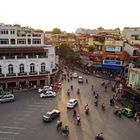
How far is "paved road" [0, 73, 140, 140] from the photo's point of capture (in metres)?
24.7

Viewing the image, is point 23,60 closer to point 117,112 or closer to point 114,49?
point 117,112

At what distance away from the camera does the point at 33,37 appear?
→ 47000 millimetres

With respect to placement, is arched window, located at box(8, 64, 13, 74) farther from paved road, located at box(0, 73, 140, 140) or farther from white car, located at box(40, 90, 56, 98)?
white car, located at box(40, 90, 56, 98)

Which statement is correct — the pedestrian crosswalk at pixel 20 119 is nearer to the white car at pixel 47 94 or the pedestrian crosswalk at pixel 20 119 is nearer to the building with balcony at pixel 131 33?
the white car at pixel 47 94

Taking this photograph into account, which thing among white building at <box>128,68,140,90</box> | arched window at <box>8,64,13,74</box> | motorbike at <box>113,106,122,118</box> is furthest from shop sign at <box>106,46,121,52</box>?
motorbike at <box>113,106,122,118</box>

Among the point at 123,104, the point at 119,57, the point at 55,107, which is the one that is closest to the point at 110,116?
the point at 123,104

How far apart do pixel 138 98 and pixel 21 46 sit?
24.9 metres

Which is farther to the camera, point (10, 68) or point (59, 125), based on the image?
point (10, 68)

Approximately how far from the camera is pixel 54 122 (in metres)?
28.1

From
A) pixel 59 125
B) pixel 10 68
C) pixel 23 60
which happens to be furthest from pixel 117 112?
pixel 10 68

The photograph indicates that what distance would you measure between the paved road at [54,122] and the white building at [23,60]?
5.87 metres

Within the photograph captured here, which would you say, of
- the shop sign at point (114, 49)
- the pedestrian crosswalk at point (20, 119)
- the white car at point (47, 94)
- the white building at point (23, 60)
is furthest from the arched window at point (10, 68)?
the shop sign at point (114, 49)

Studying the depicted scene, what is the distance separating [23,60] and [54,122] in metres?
18.8

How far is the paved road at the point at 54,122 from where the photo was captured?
971 inches
